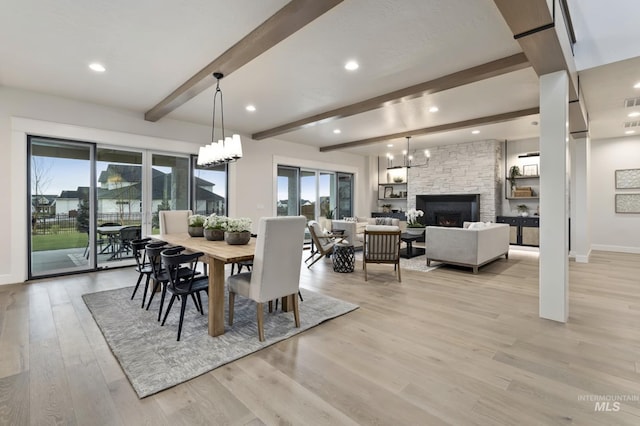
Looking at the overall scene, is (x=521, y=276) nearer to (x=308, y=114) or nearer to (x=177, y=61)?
(x=308, y=114)

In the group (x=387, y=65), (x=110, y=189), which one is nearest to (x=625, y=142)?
(x=387, y=65)

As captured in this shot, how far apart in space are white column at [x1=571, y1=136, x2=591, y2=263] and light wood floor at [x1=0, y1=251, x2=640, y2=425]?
3.17m

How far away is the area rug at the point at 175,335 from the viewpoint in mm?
2146

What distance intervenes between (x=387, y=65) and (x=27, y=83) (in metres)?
4.93

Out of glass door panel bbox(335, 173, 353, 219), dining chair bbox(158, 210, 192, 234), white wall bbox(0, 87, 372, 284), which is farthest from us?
glass door panel bbox(335, 173, 353, 219)

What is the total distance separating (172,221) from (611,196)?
982 centimetres

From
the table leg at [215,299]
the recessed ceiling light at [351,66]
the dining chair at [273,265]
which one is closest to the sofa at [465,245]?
the recessed ceiling light at [351,66]

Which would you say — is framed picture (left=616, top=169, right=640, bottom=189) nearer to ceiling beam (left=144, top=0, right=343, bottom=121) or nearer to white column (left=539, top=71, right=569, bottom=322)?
white column (left=539, top=71, right=569, bottom=322)

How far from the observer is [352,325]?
9.70 ft

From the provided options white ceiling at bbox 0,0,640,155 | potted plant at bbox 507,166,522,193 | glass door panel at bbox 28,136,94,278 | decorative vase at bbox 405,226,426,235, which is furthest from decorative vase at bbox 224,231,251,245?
potted plant at bbox 507,166,522,193

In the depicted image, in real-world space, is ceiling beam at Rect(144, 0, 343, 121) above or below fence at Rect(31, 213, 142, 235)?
above

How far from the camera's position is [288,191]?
8.12 m

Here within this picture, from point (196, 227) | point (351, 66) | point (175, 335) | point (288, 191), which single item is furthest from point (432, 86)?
point (288, 191)

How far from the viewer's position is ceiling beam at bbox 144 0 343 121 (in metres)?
2.29
